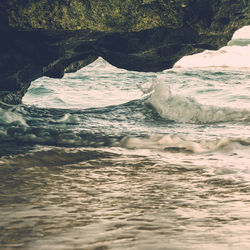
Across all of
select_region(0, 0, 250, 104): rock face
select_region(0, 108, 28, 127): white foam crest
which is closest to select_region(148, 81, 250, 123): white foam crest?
select_region(0, 0, 250, 104): rock face

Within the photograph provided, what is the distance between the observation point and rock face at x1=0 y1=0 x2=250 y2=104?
18.1 ft

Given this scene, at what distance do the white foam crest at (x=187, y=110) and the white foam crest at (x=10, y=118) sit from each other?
9.39 feet

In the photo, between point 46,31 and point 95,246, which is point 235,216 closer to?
point 95,246

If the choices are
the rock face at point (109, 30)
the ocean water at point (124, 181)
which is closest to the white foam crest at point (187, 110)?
the ocean water at point (124, 181)

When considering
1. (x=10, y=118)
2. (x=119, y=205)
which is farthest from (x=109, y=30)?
(x=119, y=205)

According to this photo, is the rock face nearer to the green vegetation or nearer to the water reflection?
the green vegetation

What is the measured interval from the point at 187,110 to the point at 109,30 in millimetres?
2968

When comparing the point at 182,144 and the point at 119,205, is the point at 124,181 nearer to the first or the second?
the point at 119,205

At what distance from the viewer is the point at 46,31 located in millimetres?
5754

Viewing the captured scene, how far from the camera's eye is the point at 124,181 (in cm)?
342

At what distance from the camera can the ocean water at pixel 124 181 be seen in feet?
7.33

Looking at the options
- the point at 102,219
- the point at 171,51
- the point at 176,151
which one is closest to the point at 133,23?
the point at 171,51

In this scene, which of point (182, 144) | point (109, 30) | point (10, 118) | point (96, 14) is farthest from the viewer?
point (10, 118)

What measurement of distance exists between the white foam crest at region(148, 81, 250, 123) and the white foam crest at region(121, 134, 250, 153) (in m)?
2.27
